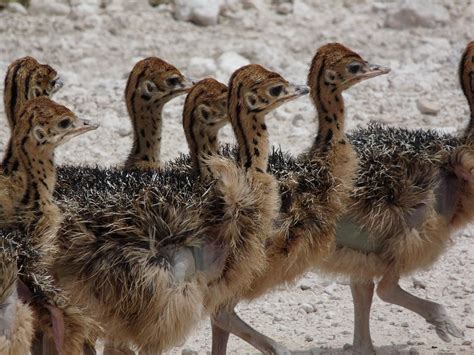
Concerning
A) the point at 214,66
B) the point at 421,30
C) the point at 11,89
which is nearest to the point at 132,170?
the point at 11,89

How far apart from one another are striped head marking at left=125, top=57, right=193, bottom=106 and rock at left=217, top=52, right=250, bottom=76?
3579 millimetres

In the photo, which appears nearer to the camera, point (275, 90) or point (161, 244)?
point (161, 244)

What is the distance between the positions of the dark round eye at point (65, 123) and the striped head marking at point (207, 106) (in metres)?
0.77

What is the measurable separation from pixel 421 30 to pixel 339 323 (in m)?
5.53

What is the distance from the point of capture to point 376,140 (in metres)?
7.63

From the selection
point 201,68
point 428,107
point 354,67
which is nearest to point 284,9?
point 201,68

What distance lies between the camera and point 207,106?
23.1ft

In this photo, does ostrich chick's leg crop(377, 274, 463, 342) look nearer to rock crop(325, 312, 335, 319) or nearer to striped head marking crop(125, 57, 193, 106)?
rock crop(325, 312, 335, 319)

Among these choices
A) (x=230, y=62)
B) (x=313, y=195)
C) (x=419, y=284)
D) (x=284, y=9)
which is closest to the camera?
(x=313, y=195)

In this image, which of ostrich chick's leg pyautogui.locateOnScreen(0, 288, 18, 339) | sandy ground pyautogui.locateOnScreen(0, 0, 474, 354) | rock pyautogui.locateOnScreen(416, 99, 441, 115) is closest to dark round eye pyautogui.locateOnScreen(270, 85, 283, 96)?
sandy ground pyautogui.locateOnScreen(0, 0, 474, 354)

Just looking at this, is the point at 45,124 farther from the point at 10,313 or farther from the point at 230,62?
the point at 230,62

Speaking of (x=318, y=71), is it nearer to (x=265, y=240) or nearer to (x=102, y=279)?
(x=265, y=240)

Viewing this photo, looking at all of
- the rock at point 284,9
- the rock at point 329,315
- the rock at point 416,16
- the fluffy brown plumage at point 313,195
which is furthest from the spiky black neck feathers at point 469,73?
the rock at point 284,9

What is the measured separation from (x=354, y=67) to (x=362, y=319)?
57.2 inches
